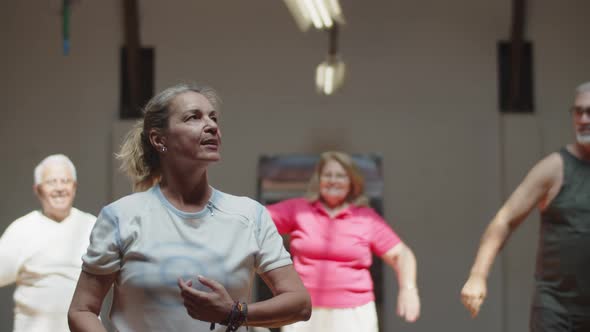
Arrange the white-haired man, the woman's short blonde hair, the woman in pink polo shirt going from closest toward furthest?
the white-haired man → the woman in pink polo shirt → the woman's short blonde hair

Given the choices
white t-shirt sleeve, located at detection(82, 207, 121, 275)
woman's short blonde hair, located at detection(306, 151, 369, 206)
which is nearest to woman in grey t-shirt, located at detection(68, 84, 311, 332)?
white t-shirt sleeve, located at detection(82, 207, 121, 275)

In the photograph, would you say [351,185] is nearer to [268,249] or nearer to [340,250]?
[340,250]

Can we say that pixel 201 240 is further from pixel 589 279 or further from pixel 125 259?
pixel 589 279

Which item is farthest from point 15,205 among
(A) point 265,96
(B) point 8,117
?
(A) point 265,96

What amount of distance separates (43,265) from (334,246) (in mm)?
1666

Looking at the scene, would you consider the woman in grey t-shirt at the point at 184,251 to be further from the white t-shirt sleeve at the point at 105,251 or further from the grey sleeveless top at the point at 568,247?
the grey sleeveless top at the point at 568,247

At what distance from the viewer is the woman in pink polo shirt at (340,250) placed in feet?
16.3

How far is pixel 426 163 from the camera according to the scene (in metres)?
7.86

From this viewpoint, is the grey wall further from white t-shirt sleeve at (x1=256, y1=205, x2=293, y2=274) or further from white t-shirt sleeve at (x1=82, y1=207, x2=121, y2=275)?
white t-shirt sleeve at (x1=82, y1=207, x2=121, y2=275)

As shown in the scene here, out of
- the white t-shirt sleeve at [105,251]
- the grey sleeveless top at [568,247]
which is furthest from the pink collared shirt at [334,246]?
the white t-shirt sleeve at [105,251]

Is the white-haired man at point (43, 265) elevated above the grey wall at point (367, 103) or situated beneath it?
situated beneath

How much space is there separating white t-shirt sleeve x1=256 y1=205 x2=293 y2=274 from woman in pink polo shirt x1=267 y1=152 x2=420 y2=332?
8.51 ft

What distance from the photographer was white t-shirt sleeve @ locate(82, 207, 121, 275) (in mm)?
2211

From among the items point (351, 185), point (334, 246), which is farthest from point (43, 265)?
point (351, 185)
